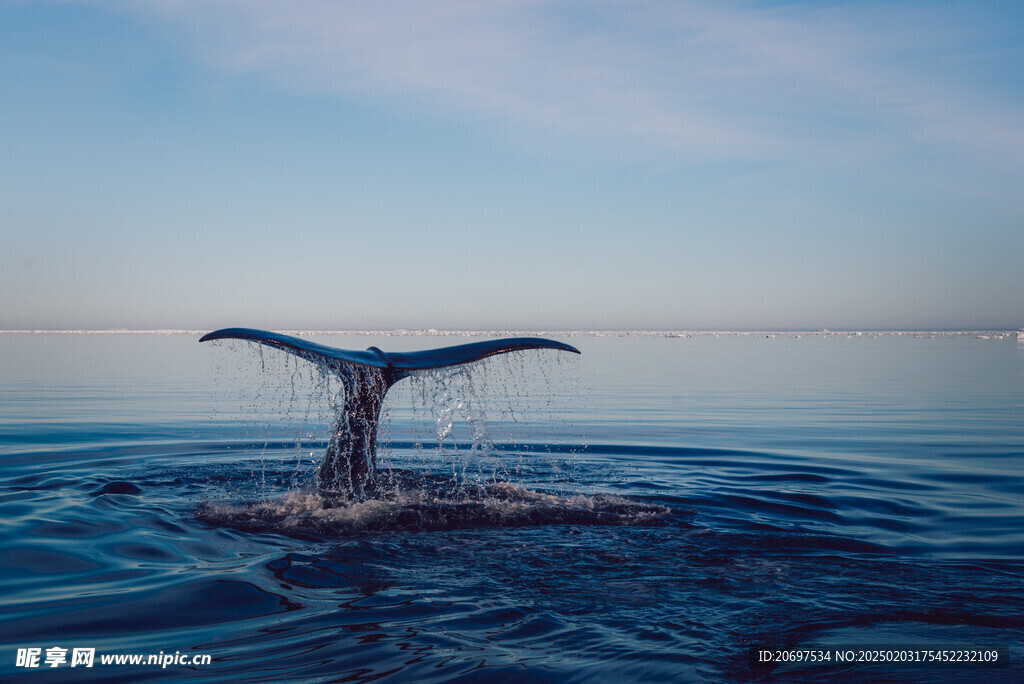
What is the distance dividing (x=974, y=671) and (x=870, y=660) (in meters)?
0.50

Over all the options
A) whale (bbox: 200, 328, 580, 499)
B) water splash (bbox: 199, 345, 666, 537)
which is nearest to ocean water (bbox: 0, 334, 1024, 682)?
water splash (bbox: 199, 345, 666, 537)

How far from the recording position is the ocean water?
4480 mm

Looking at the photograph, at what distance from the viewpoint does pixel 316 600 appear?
5359mm

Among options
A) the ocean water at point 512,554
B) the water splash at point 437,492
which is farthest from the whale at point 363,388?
the ocean water at point 512,554

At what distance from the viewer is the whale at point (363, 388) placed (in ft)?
25.7

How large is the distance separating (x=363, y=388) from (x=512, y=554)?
8.79ft

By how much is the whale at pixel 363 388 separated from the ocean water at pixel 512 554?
0.23m

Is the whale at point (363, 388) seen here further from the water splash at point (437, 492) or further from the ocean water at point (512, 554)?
the ocean water at point (512, 554)

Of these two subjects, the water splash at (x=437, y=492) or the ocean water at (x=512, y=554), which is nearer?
the ocean water at (x=512, y=554)

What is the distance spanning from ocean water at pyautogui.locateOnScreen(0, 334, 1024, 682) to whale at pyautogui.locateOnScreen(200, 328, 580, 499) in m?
0.23

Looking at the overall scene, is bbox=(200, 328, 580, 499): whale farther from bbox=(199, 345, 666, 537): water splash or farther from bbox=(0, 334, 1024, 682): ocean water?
bbox=(0, 334, 1024, 682): ocean water

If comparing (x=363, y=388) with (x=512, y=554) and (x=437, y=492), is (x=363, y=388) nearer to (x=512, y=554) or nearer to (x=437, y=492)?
(x=437, y=492)

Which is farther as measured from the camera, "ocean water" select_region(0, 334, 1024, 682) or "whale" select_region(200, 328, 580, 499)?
"whale" select_region(200, 328, 580, 499)

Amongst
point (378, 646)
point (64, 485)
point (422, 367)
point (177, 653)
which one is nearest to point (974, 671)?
point (378, 646)
